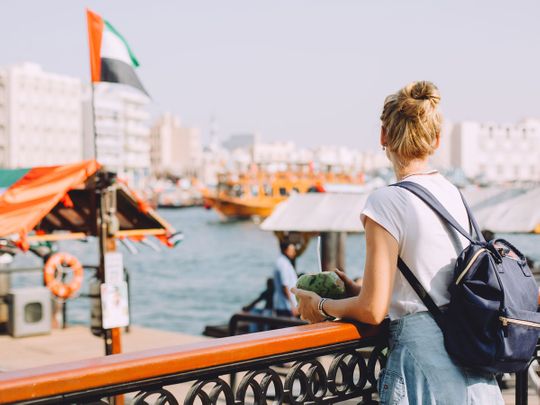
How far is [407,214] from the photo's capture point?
98.7 inches

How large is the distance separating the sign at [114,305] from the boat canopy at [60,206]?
1.00 metres

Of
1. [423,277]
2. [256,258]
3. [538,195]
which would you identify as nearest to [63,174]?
[423,277]

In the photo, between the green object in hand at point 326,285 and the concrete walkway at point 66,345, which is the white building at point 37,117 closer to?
the concrete walkway at point 66,345

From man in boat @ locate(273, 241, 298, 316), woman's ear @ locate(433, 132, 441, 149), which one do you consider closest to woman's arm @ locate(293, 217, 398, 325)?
woman's ear @ locate(433, 132, 441, 149)

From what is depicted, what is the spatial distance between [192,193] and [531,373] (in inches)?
5978

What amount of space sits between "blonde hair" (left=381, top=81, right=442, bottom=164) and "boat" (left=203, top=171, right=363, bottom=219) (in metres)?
87.1

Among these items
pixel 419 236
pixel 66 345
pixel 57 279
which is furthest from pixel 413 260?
pixel 57 279

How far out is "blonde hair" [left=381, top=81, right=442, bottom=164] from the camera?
2.59 metres

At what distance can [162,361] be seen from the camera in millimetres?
2398

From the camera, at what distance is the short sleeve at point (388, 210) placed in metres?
2.48

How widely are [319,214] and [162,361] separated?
30.0ft

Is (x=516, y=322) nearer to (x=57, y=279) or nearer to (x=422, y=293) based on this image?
(x=422, y=293)

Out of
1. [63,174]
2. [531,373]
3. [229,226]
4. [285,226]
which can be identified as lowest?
[229,226]

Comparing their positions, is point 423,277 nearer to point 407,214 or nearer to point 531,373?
point 407,214
